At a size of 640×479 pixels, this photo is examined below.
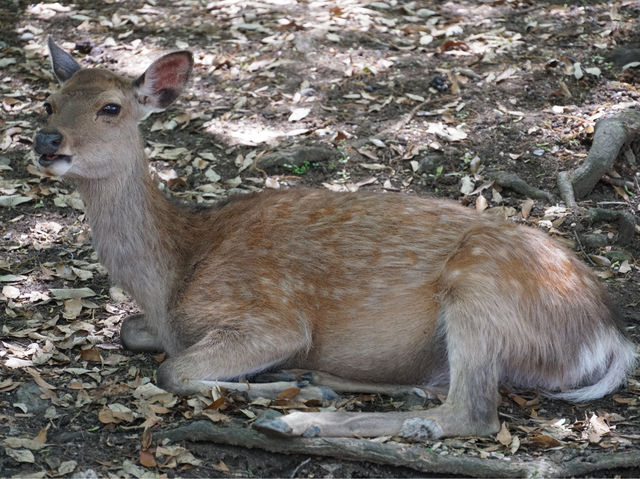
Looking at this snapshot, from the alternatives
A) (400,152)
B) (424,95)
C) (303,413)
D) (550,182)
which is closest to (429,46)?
(424,95)

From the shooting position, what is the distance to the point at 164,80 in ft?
18.5

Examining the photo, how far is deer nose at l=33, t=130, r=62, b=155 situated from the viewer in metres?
4.97

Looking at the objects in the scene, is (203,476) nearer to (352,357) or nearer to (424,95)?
(352,357)

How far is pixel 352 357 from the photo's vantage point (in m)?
5.16

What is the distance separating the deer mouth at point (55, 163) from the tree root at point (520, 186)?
11.6ft

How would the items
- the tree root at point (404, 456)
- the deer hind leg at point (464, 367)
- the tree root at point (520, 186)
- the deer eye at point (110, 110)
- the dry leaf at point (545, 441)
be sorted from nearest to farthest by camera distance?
the tree root at point (404, 456)
the dry leaf at point (545, 441)
the deer hind leg at point (464, 367)
the deer eye at point (110, 110)
the tree root at point (520, 186)

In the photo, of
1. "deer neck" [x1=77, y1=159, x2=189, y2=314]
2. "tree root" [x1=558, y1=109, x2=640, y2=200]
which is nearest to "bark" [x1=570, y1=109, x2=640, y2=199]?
"tree root" [x1=558, y1=109, x2=640, y2=200]

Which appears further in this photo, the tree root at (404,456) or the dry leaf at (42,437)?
the dry leaf at (42,437)

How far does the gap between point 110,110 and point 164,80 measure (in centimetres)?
50

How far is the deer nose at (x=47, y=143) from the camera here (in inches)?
196

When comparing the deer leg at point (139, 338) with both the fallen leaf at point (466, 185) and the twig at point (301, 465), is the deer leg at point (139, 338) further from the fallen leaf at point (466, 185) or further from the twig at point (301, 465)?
the fallen leaf at point (466, 185)

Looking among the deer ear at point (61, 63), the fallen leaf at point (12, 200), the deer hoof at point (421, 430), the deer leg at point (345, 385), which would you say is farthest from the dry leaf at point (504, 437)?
the fallen leaf at point (12, 200)

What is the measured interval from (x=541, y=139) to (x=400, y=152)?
121 cm

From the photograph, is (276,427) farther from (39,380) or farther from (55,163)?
(55,163)
